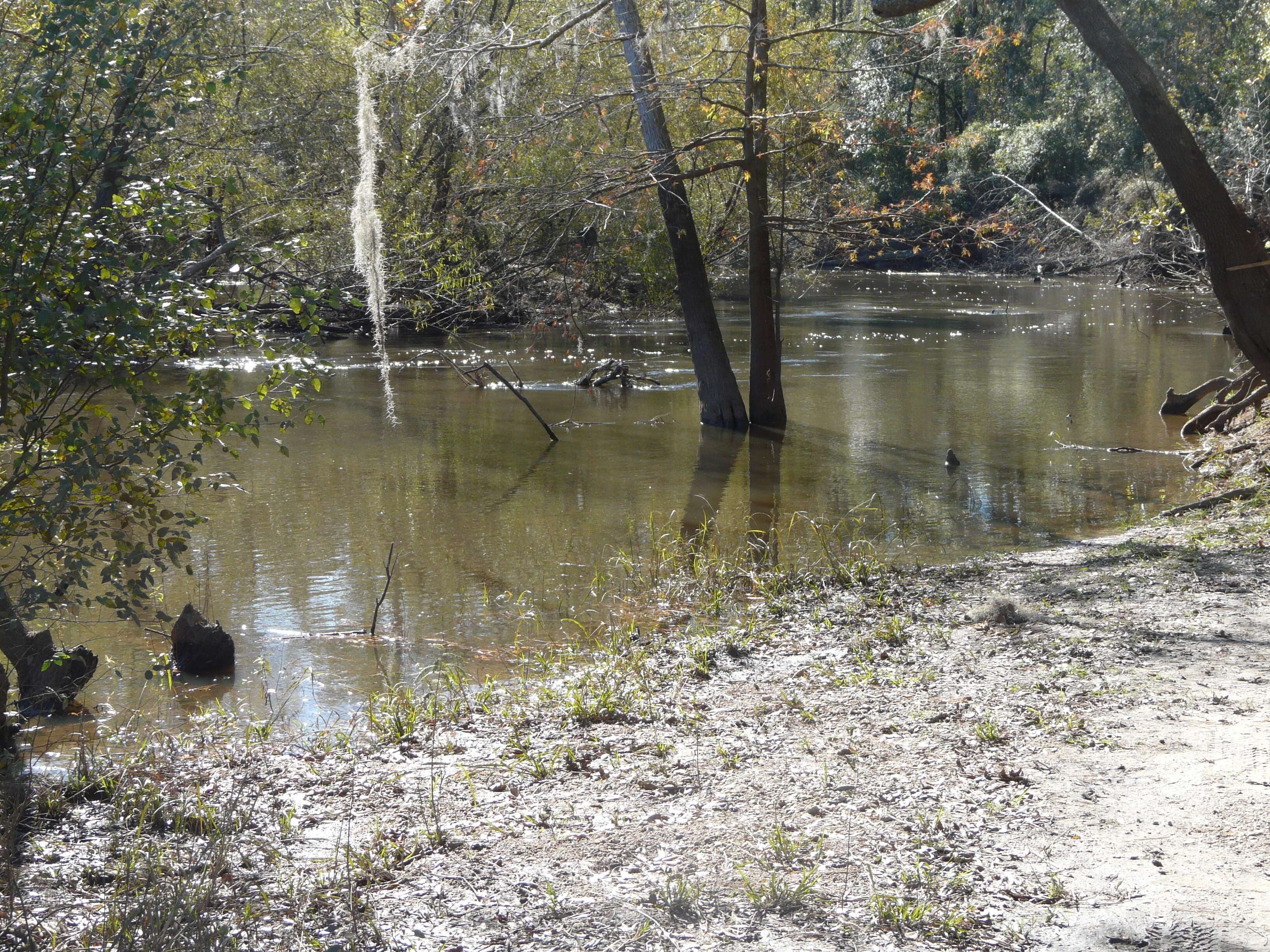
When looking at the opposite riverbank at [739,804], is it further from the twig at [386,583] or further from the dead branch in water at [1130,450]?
the dead branch in water at [1130,450]

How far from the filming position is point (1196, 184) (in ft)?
28.7

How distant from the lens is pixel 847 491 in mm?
12305

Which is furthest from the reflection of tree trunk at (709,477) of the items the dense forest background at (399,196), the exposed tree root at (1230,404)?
the exposed tree root at (1230,404)

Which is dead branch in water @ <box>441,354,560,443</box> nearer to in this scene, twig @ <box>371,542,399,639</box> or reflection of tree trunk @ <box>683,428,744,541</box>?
reflection of tree trunk @ <box>683,428,744,541</box>

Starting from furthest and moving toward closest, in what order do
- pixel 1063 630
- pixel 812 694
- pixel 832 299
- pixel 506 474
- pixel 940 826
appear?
1. pixel 832 299
2. pixel 506 474
3. pixel 1063 630
4. pixel 812 694
5. pixel 940 826

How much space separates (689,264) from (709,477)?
3.72 m

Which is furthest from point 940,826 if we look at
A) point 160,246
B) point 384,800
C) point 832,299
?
point 832,299

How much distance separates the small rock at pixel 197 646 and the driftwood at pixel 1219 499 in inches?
298

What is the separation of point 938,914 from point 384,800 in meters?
2.20

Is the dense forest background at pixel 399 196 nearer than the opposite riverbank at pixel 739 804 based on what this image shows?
No

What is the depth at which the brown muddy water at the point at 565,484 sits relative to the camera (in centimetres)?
772

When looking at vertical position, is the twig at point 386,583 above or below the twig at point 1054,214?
below

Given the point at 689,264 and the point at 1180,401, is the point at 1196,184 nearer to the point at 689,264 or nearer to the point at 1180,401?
the point at 689,264

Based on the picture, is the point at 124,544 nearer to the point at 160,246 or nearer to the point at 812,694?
the point at 160,246
